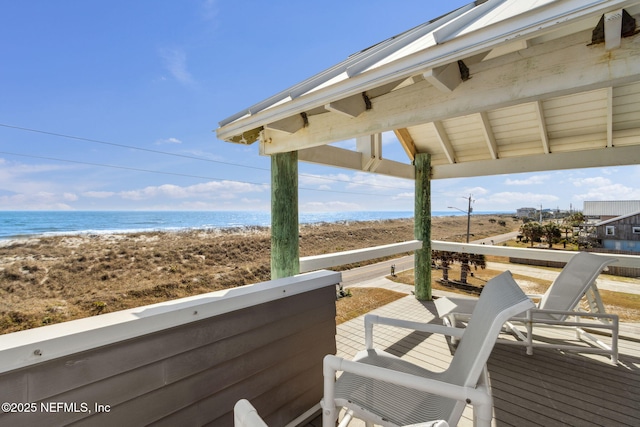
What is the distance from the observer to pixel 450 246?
441 centimetres

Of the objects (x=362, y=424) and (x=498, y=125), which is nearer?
(x=362, y=424)

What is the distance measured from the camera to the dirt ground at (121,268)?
486 inches

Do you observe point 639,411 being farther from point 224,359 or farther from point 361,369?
point 224,359

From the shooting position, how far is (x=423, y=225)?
14.6 ft

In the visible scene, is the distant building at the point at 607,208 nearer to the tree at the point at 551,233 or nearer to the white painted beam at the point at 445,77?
the tree at the point at 551,233

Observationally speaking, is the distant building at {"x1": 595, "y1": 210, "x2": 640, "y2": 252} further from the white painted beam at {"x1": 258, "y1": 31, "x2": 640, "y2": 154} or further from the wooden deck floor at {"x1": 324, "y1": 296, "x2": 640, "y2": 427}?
the white painted beam at {"x1": 258, "y1": 31, "x2": 640, "y2": 154}

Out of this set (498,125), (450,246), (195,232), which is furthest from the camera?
(195,232)

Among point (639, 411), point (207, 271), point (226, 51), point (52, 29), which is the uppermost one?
point (226, 51)

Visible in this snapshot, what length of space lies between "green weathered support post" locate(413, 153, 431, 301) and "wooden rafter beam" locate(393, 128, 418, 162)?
0.10m

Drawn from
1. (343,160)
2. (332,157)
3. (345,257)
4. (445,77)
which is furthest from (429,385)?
(343,160)

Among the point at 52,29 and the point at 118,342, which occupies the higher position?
the point at 52,29

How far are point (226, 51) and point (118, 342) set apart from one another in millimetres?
12010

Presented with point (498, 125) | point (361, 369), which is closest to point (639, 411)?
point (361, 369)

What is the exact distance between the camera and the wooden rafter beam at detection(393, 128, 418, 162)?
425cm
